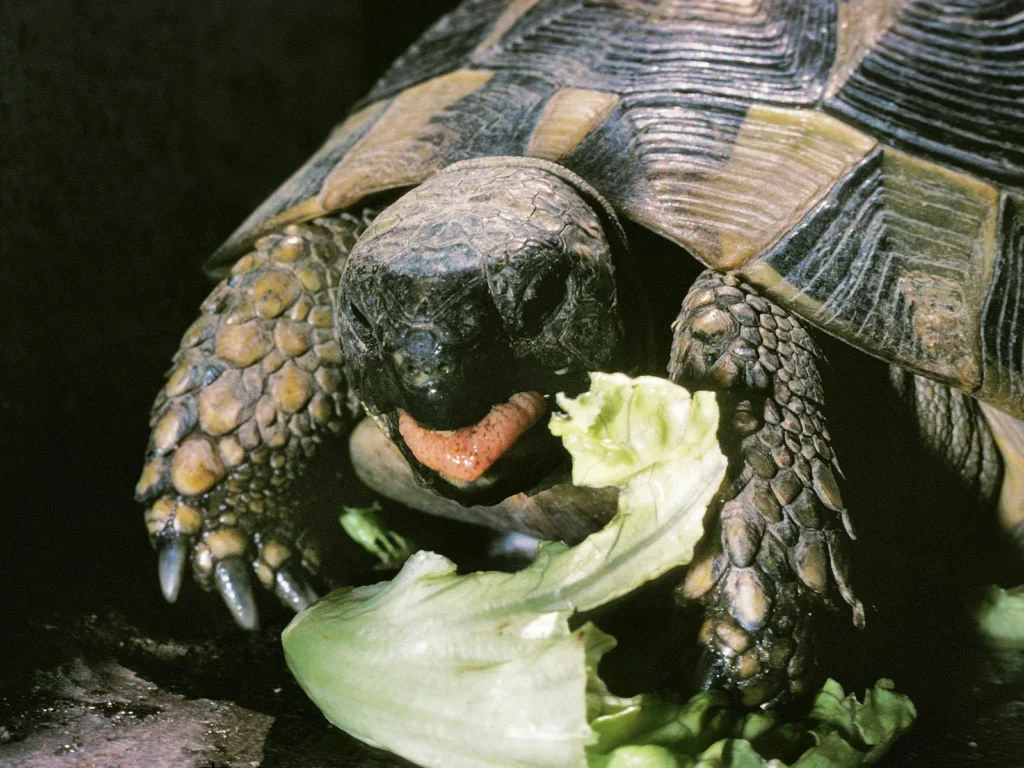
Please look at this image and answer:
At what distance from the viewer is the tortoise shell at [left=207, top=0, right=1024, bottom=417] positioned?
2.31 m

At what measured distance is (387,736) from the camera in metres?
1.85

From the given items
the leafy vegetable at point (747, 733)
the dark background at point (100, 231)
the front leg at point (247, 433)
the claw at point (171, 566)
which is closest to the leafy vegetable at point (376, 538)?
the front leg at point (247, 433)

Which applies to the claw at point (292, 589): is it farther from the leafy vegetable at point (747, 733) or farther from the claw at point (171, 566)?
the leafy vegetable at point (747, 733)

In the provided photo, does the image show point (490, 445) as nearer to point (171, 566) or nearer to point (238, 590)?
point (238, 590)

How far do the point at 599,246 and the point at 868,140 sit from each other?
0.81m

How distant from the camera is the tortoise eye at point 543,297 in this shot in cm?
213

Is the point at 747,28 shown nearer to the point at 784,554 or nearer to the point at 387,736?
the point at 784,554

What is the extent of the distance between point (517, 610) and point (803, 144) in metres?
1.47

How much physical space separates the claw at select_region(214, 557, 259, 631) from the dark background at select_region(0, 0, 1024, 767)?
0.22ft

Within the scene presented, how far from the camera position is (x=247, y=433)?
9.12ft

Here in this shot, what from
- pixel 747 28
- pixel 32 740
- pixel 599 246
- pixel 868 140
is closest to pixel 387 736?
pixel 32 740

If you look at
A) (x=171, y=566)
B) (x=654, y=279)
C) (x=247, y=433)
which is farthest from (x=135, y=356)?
(x=654, y=279)

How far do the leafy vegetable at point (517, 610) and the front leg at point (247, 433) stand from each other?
80 cm

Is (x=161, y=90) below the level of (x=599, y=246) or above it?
above
